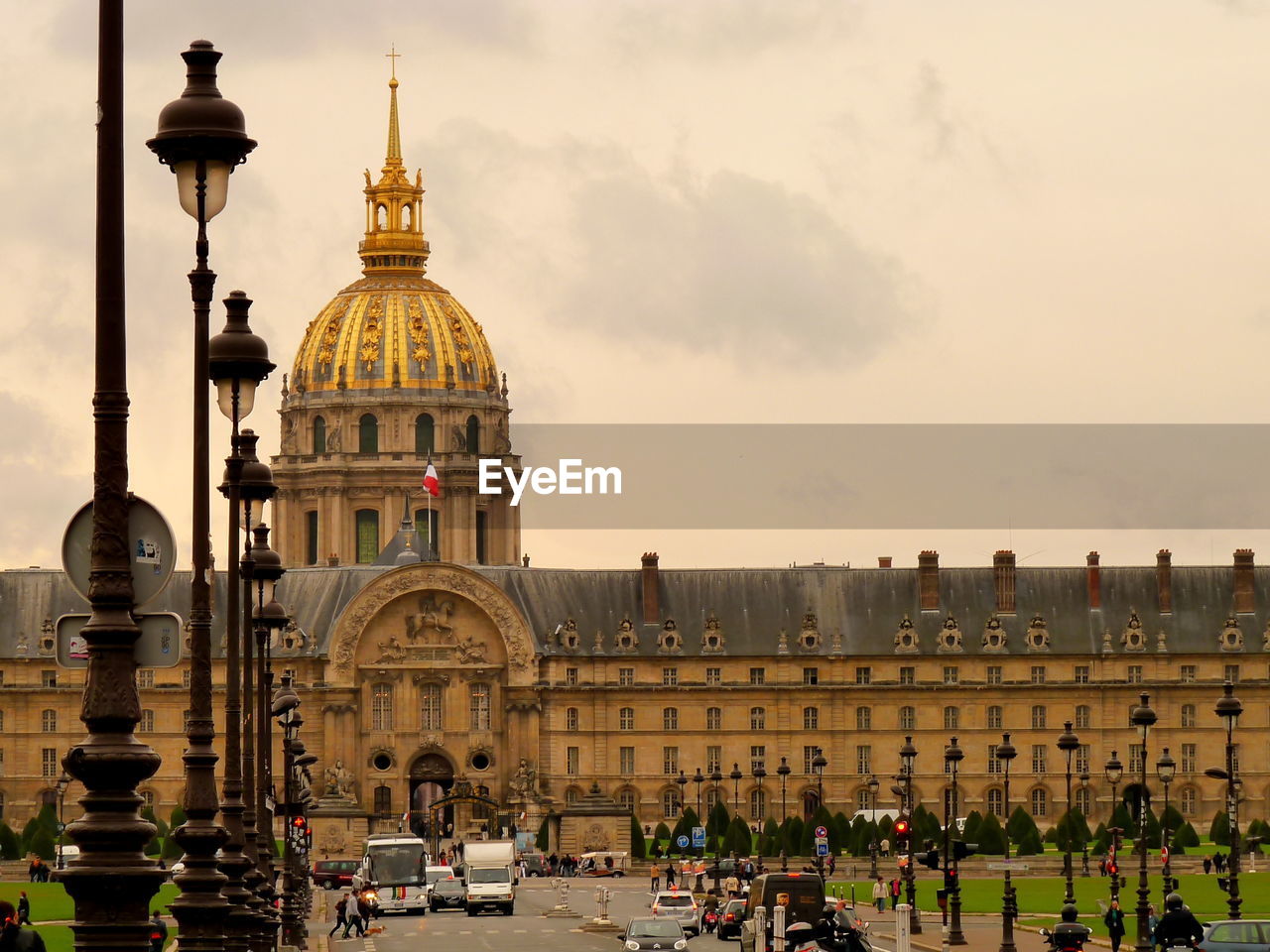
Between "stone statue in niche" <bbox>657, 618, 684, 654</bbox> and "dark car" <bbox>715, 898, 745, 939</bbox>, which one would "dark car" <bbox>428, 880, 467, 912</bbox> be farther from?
"stone statue in niche" <bbox>657, 618, 684, 654</bbox>

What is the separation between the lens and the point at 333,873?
351 feet

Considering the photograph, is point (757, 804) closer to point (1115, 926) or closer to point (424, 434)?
point (424, 434)

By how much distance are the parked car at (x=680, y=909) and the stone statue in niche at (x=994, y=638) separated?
71.4 meters

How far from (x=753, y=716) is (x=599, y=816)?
742 inches

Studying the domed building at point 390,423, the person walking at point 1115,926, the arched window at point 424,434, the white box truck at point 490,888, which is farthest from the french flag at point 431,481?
the person walking at point 1115,926

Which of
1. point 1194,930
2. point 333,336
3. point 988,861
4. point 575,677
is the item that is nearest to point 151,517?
point 1194,930

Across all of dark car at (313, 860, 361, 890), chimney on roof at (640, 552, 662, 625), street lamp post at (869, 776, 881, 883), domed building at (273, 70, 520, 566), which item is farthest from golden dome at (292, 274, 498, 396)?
dark car at (313, 860, 361, 890)

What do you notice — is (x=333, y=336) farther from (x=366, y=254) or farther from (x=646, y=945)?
(x=646, y=945)

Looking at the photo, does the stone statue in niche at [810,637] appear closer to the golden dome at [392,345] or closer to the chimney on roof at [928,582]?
the chimney on roof at [928,582]

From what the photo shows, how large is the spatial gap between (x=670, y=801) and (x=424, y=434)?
48978 millimetres

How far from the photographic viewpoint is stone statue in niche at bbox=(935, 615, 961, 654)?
140 metres

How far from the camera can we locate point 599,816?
405 feet

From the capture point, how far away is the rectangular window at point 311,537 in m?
174

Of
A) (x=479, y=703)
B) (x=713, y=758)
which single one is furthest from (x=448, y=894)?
(x=713, y=758)
